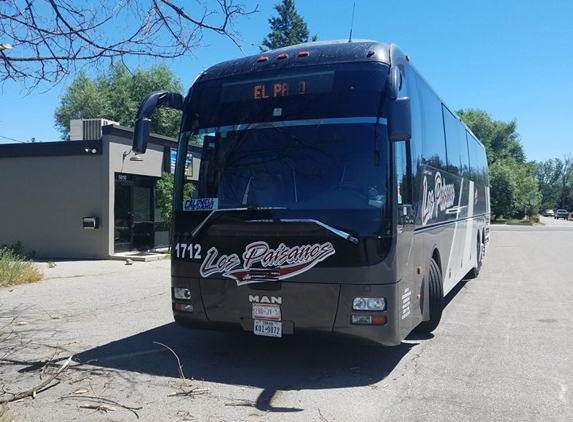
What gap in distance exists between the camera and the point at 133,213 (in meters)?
17.9

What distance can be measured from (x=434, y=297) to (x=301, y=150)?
3.01 meters

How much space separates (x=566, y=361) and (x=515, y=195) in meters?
60.3

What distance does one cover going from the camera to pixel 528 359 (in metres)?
6.14

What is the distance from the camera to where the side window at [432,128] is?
22.7ft

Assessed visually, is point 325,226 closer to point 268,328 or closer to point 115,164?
point 268,328

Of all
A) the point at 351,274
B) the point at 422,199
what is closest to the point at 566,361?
the point at 422,199

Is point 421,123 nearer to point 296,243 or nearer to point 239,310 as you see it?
point 296,243

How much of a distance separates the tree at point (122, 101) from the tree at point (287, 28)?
8287mm

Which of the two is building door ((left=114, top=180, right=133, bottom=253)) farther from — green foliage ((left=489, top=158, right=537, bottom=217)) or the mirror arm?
green foliage ((left=489, top=158, right=537, bottom=217))

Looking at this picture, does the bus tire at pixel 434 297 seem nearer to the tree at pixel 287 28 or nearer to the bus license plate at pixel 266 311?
the bus license plate at pixel 266 311

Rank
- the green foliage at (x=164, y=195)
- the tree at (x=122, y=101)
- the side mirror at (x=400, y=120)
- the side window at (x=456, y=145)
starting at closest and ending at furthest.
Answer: the side mirror at (x=400, y=120) < the side window at (x=456, y=145) < the green foliage at (x=164, y=195) < the tree at (x=122, y=101)

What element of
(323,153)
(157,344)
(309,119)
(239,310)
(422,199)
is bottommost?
(157,344)

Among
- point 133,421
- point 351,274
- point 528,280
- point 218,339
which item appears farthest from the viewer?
point 528,280

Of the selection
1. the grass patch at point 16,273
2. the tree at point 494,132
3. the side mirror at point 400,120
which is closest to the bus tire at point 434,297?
the side mirror at point 400,120
